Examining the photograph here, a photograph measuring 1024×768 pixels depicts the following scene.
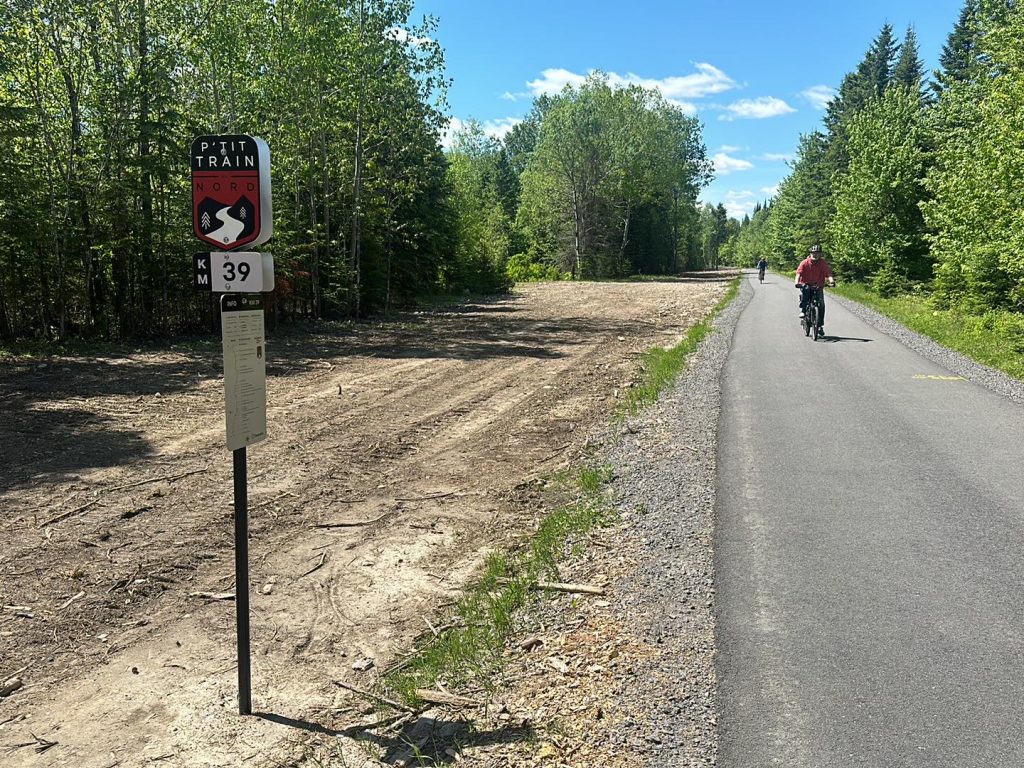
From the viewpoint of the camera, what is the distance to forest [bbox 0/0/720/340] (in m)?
15.1

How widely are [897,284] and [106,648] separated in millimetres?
32508

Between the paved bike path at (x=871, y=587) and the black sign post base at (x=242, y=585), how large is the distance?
2.19 meters

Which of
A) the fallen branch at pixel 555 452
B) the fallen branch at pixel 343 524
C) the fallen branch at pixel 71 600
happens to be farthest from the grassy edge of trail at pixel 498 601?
the fallen branch at pixel 71 600

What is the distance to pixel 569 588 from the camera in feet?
14.7

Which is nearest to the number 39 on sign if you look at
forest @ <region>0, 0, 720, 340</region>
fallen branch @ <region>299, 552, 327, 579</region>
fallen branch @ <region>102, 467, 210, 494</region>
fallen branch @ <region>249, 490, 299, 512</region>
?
fallen branch @ <region>299, 552, 327, 579</region>

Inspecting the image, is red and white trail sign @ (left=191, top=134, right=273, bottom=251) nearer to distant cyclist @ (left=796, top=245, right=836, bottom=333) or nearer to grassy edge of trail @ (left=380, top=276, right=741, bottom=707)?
grassy edge of trail @ (left=380, top=276, right=741, bottom=707)

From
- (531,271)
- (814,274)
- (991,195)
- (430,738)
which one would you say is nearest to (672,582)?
(430,738)

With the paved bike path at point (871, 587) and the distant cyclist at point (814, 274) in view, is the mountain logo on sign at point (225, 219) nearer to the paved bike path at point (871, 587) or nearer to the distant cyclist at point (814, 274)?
the paved bike path at point (871, 587)

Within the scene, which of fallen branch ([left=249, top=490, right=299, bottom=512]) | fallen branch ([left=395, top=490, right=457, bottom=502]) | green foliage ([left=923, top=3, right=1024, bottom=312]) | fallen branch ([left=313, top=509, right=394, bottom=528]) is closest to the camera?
fallen branch ([left=313, top=509, right=394, bottom=528])

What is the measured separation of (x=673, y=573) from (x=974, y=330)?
16.2 meters

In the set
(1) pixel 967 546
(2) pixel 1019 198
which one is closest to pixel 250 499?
(1) pixel 967 546

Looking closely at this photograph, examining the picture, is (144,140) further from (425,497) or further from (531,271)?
(531,271)

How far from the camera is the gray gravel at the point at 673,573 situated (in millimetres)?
3055

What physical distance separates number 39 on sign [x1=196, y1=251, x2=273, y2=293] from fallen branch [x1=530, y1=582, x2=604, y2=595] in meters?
2.51
